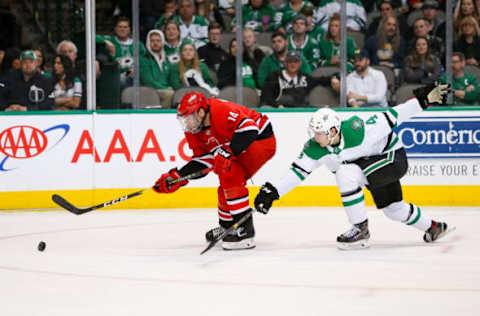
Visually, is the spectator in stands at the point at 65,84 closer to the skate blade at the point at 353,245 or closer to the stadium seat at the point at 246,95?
the stadium seat at the point at 246,95

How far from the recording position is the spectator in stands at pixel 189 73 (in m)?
8.12

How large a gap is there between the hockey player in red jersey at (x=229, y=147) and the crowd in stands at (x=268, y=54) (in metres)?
2.77

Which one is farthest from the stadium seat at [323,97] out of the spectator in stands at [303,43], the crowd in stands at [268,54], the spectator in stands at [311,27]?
the spectator in stands at [311,27]

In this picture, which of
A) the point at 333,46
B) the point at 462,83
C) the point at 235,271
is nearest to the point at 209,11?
the point at 333,46

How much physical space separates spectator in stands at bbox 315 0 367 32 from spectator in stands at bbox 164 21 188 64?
1.42 metres

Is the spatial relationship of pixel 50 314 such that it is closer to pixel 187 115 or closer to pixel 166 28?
pixel 187 115

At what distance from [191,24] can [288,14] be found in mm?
1013

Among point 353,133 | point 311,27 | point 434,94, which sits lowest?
point 353,133

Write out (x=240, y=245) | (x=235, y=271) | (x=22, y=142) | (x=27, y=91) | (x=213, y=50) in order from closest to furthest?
(x=235, y=271) → (x=240, y=245) → (x=22, y=142) → (x=27, y=91) → (x=213, y=50)

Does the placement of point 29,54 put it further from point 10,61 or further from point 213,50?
point 213,50

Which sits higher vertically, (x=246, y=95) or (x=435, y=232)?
(x=246, y=95)

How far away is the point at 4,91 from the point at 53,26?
2.54ft

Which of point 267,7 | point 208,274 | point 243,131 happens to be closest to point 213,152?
point 243,131

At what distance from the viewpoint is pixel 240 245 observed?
5.12 m
